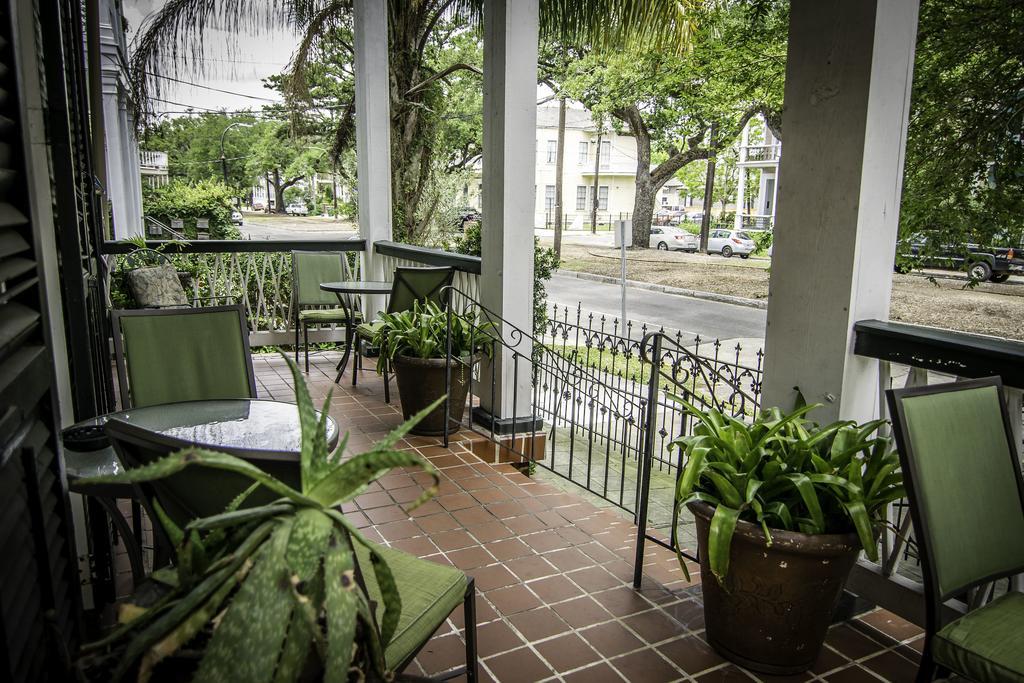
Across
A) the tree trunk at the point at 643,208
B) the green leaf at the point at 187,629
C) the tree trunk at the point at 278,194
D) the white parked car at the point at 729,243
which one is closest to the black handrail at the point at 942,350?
the green leaf at the point at 187,629

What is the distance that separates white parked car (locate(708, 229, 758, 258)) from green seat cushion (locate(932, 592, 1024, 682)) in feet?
67.1

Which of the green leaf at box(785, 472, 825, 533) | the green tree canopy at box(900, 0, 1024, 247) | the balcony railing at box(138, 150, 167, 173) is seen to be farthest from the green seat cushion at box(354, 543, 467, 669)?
the balcony railing at box(138, 150, 167, 173)

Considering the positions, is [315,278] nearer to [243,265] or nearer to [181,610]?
[243,265]

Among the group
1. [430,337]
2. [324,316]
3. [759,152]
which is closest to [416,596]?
[430,337]

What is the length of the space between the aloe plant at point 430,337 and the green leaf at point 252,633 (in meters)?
3.19

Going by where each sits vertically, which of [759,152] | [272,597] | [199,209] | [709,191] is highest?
[759,152]

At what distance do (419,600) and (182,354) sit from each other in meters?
1.51

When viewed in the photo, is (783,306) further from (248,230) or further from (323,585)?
(248,230)

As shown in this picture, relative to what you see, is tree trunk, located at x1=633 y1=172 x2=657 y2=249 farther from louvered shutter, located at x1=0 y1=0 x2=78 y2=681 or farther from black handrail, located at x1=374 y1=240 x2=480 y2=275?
louvered shutter, located at x1=0 y1=0 x2=78 y2=681

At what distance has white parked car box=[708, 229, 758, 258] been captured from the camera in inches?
843

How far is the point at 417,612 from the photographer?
1.56 meters

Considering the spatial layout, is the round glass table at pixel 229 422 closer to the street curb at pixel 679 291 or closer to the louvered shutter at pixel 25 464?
the louvered shutter at pixel 25 464

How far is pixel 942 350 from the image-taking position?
215 centimetres

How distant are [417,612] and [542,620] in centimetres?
92
